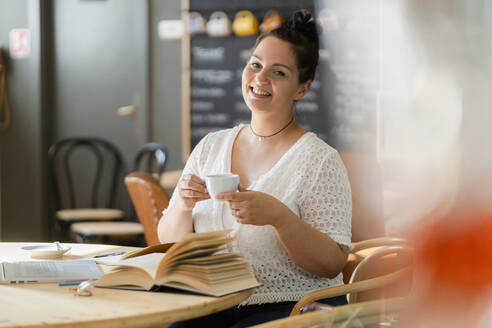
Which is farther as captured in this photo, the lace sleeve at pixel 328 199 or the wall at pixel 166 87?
the wall at pixel 166 87

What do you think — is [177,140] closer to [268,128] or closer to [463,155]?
[268,128]

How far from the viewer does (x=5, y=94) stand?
4.25 m

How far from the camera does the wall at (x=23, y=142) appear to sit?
4.24 meters

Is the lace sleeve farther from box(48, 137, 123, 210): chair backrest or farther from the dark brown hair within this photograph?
box(48, 137, 123, 210): chair backrest

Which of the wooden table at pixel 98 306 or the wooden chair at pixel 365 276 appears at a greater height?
the wooden table at pixel 98 306

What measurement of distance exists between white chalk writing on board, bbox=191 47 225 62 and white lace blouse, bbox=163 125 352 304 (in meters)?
2.78

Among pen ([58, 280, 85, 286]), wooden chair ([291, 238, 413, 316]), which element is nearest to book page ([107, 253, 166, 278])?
pen ([58, 280, 85, 286])

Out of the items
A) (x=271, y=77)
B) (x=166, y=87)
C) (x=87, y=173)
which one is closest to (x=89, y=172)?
(x=87, y=173)

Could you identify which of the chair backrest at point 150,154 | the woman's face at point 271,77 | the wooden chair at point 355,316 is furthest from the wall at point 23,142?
the wooden chair at point 355,316

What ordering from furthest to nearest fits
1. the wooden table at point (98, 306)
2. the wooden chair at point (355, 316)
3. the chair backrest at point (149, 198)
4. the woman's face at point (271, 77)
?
the chair backrest at point (149, 198)
the woman's face at point (271, 77)
the wooden table at point (98, 306)
the wooden chair at point (355, 316)

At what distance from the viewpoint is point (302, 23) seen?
1536 mm

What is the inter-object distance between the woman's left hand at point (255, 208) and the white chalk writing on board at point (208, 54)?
3.10m

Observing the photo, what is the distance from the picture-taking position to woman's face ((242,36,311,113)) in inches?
60.1

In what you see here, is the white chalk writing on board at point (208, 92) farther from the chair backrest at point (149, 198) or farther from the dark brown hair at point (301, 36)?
the dark brown hair at point (301, 36)
